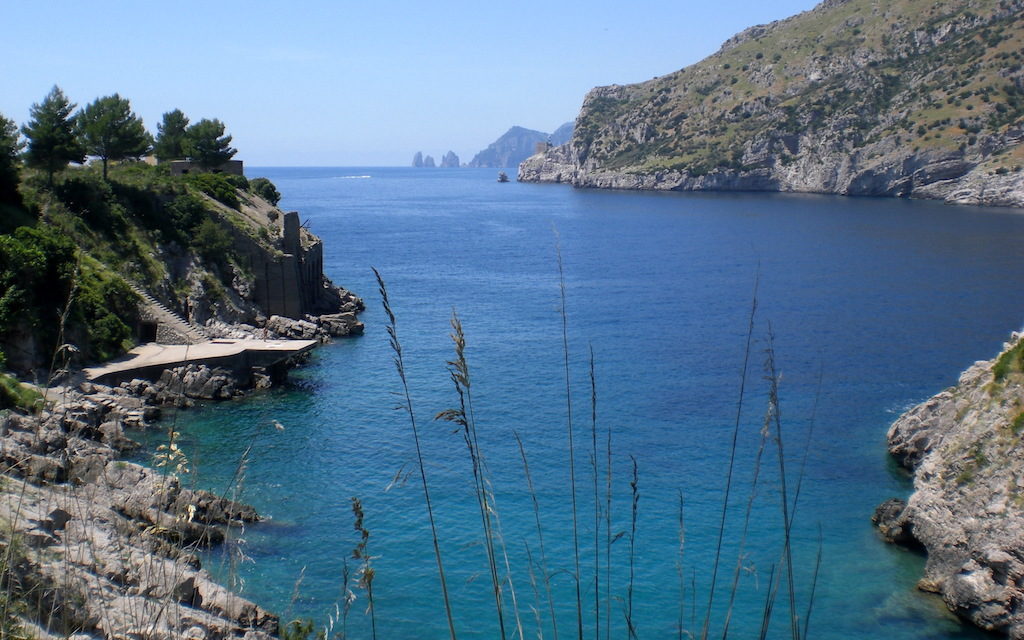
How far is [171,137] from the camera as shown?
6225cm

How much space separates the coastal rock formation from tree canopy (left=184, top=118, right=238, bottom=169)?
4848cm

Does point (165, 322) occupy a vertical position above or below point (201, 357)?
above

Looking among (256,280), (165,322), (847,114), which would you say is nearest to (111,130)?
(256,280)

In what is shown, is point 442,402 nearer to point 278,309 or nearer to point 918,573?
point 278,309

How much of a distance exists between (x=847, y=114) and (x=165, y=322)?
12327cm

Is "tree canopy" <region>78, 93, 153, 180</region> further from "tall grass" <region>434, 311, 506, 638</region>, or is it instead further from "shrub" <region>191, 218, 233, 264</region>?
"tall grass" <region>434, 311, 506, 638</region>

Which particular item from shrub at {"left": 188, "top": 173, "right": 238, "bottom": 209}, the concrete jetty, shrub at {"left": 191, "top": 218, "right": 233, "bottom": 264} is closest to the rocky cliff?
shrub at {"left": 188, "top": 173, "right": 238, "bottom": 209}

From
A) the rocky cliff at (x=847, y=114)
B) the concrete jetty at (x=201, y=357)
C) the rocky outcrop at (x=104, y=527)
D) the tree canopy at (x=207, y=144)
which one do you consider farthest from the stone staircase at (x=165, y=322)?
the rocky cliff at (x=847, y=114)

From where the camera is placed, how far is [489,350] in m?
41.1

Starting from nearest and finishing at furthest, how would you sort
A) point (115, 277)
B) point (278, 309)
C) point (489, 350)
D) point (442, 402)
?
point (442, 402), point (115, 277), point (489, 350), point (278, 309)

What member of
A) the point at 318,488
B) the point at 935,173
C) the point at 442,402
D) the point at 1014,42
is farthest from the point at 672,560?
the point at 1014,42

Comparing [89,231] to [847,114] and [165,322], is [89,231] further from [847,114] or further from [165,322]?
[847,114]

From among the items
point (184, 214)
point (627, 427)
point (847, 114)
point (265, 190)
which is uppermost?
point (847, 114)

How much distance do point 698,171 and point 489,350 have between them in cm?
11464
